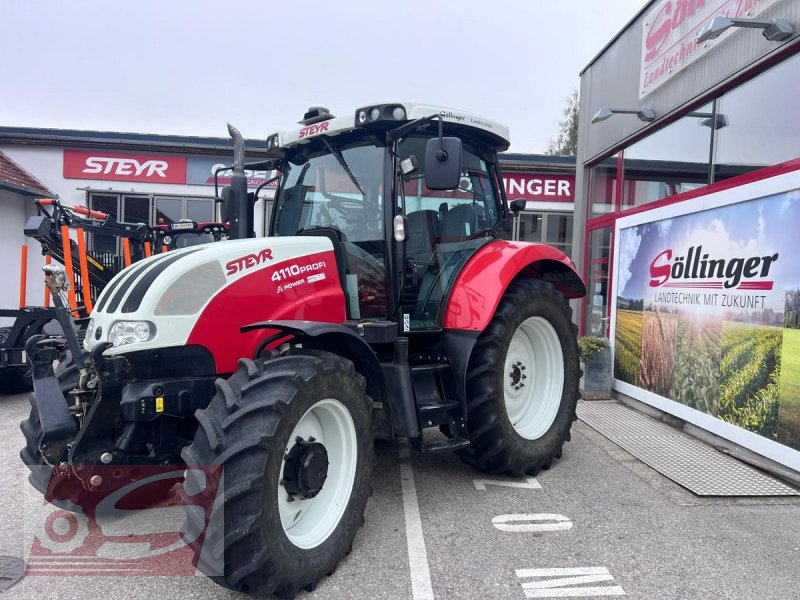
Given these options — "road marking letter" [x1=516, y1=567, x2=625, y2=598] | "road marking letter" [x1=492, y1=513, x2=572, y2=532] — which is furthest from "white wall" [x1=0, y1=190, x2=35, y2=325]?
"road marking letter" [x1=516, y1=567, x2=625, y2=598]

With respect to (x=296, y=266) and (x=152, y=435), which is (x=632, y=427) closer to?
(x=296, y=266)

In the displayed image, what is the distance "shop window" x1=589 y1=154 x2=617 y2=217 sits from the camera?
26.2 ft

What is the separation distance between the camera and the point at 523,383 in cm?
452

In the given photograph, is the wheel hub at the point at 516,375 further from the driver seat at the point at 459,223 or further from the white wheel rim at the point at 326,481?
the white wheel rim at the point at 326,481

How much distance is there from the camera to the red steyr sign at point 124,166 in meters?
12.1

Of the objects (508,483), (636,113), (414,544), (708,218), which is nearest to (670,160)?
(636,113)

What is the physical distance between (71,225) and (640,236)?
6.91m

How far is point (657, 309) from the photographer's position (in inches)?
239

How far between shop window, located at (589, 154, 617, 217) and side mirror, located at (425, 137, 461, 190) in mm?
5196

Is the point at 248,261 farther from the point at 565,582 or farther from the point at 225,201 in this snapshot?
the point at 565,582

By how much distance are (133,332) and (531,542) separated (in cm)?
241

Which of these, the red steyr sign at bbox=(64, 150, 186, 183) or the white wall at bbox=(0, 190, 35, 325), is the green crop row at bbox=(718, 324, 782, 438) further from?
the white wall at bbox=(0, 190, 35, 325)

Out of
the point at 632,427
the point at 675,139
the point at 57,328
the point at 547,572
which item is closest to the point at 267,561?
the point at 547,572

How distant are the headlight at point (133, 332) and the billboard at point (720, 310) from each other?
4.33 meters
